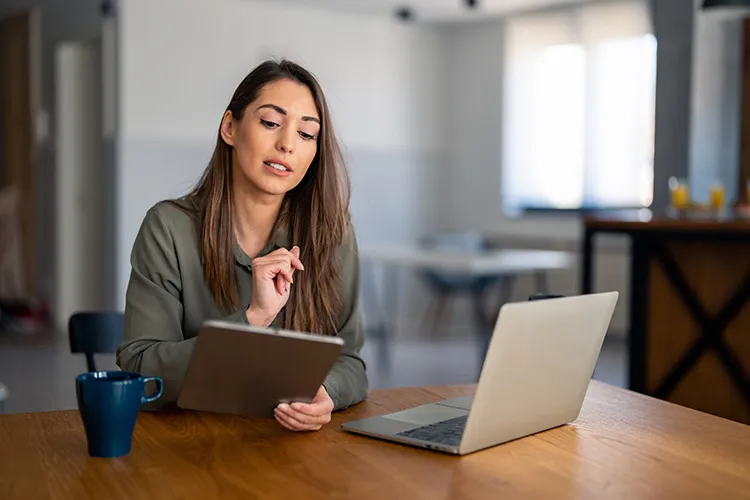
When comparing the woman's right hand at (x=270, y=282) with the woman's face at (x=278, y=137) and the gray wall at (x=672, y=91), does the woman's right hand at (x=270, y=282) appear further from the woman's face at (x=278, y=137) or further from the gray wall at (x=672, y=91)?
the gray wall at (x=672, y=91)

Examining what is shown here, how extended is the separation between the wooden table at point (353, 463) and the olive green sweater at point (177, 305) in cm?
8

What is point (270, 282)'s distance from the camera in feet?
4.62

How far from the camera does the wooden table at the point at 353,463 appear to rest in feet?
3.41

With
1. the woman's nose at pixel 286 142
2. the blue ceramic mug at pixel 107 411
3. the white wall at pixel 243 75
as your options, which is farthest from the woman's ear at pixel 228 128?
the white wall at pixel 243 75

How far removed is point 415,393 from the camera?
156 centimetres

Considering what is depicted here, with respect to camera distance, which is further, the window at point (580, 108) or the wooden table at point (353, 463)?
the window at point (580, 108)

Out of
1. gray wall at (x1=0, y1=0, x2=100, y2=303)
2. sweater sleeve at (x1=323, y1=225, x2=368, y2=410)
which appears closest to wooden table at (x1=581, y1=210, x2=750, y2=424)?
sweater sleeve at (x1=323, y1=225, x2=368, y2=410)

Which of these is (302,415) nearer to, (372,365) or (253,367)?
(253,367)

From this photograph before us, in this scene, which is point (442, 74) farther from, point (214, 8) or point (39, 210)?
point (39, 210)

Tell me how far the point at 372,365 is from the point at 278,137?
437 centimetres

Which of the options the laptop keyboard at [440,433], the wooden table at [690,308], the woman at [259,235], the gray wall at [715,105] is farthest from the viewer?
the gray wall at [715,105]

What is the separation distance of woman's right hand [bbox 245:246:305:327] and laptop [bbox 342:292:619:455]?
0.72ft

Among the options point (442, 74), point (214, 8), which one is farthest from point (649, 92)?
point (214, 8)

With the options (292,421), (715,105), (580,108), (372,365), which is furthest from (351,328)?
(580,108)
